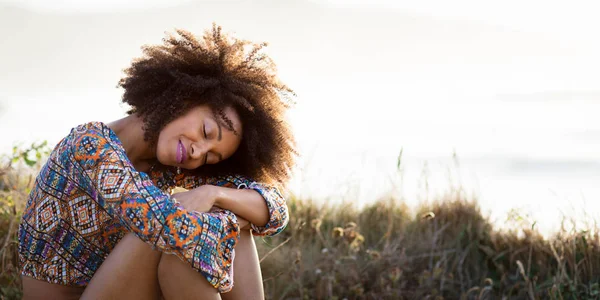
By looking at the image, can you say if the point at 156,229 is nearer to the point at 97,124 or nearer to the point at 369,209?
the point at 97,124

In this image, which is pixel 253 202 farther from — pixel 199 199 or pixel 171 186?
pixel 171 186

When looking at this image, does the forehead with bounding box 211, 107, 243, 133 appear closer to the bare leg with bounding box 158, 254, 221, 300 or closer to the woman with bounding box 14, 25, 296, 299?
the woman with bounding box 14, 25, 296, 299

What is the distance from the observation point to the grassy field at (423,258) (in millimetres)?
4543

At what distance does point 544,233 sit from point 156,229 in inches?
131

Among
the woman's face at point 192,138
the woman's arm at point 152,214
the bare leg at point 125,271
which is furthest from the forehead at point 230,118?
the bare leg at point 125,271

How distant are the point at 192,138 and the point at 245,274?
648 millimetres

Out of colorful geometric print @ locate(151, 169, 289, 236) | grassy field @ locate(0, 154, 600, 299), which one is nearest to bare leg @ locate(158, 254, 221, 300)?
colorful geometric print @ locate(151, 169, 289, 236)

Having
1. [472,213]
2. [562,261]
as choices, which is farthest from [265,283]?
[562,261]

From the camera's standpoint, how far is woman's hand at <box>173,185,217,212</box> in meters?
2.75

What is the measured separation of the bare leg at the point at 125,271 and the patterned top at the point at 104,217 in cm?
11

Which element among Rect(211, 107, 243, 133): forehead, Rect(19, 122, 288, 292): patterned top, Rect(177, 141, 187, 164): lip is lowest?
Rect(19, 122, 288, 292): patterned top

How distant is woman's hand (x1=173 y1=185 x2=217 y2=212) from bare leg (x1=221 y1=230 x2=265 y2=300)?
0.28 meters

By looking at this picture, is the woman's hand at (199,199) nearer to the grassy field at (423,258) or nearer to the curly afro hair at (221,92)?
the curly afro hair at (221,92)

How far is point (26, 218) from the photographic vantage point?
3.03m
